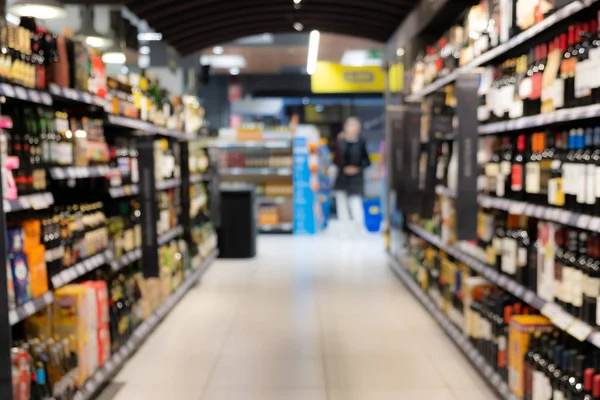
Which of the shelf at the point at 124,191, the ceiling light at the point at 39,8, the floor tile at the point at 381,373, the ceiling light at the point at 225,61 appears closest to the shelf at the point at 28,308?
the shelf at the point at 124,191

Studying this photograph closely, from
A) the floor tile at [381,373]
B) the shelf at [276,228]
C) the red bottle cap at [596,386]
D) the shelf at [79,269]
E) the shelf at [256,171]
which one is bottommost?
the floor tile at [381,373]

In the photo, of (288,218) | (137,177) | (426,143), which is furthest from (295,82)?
(137,177)

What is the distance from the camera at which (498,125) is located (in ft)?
13.3

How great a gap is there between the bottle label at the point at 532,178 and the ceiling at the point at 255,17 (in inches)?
164

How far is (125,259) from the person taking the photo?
471 cm

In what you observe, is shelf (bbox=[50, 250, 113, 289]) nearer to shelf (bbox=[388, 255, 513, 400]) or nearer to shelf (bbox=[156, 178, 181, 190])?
shelf (bbox=[156, 178, 181, 190])

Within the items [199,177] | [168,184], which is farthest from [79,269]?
[199,177]

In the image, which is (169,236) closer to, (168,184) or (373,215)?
(168,184)

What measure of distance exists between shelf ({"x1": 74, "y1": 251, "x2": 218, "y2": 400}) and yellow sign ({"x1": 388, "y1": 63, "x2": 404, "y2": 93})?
3.50m

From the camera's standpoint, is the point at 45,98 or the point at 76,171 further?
the point at 76,171

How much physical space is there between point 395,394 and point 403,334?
1.42 meters

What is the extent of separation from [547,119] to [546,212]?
453 mm

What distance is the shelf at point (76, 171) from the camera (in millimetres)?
3512

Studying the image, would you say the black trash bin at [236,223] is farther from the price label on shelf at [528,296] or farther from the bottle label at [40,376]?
the bottle label at [40,376]
